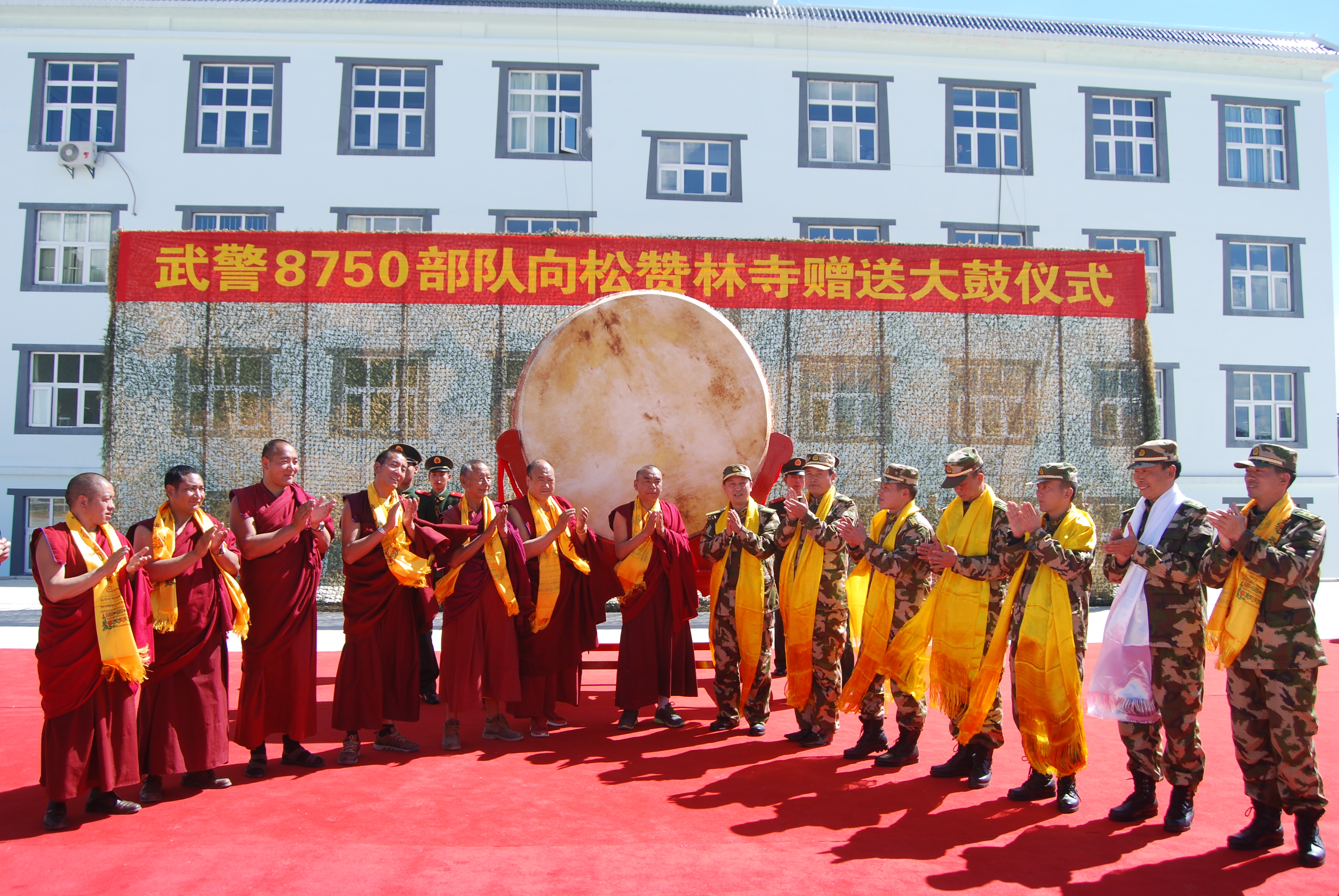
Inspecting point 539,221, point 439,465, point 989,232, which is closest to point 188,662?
point 439,465

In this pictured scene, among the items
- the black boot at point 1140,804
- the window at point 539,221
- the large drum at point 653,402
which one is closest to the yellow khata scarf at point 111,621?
the large drum at point 653,402

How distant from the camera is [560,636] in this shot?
17.0 ft

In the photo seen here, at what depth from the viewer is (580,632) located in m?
5.31

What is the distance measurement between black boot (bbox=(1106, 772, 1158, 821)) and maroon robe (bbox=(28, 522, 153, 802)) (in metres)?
3.86

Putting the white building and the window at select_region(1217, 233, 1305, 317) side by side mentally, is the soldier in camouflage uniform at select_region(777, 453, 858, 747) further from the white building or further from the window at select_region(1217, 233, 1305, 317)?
the window at select_region(1217, 233, 1305, 317)

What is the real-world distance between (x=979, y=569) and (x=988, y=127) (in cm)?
1323

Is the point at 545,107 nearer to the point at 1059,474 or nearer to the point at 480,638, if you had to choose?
the point at 480,638

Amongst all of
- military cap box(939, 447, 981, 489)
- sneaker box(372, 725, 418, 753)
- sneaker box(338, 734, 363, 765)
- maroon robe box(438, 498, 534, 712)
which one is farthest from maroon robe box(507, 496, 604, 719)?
military cap box(939, 447, 981, 489)

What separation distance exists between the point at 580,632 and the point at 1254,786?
129 inches

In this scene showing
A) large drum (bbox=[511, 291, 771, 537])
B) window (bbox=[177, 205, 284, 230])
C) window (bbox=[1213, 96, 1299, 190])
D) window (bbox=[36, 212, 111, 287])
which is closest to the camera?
large drum (bbox=[511, 291, 771, 537])

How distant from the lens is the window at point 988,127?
15211 mm

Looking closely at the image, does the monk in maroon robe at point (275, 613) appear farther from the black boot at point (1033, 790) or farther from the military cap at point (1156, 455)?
the military cap at point (1156, 455)

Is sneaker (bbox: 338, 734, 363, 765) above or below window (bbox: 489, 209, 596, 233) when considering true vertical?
below

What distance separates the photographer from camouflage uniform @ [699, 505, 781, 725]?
16.6 feet
